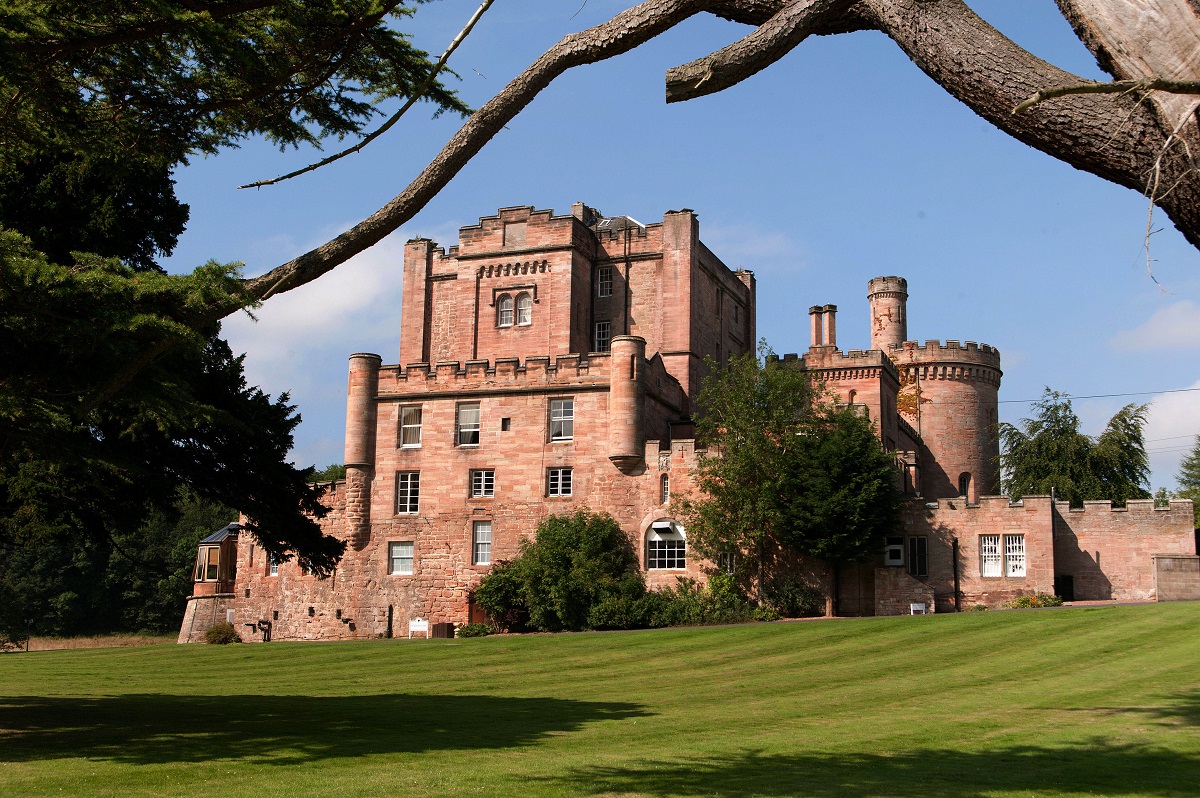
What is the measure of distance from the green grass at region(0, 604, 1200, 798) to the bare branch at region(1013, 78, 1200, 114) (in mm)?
7674

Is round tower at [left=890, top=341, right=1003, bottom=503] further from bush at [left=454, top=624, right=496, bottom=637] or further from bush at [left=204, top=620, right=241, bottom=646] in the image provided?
bush at [left=204, top=620, right=241, bottom=646]

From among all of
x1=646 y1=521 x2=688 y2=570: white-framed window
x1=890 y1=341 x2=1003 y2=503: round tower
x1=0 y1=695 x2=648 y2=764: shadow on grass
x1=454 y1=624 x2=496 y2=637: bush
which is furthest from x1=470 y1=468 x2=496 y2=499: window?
x1=890 y1=341 x2=1003 y2=503: round tower

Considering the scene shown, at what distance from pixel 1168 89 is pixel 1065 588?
40.1m

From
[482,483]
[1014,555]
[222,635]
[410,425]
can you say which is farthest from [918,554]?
[222,635]

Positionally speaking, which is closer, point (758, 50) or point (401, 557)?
point (758, 50)

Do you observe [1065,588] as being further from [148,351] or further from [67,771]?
[148,351]

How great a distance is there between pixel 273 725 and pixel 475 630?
2479 cm

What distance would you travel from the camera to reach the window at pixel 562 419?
145 ft

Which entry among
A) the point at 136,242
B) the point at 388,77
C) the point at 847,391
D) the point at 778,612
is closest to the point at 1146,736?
the point at 388,77

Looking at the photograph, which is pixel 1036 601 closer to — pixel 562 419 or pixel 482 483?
pixel 562 419

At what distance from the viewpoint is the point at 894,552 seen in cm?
4278

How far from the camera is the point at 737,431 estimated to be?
136ft

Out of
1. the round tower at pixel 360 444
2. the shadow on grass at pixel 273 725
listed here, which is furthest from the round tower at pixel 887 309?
the shadow on grass at pixel 273 725

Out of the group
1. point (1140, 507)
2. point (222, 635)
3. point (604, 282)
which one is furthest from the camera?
point (604, 282)
